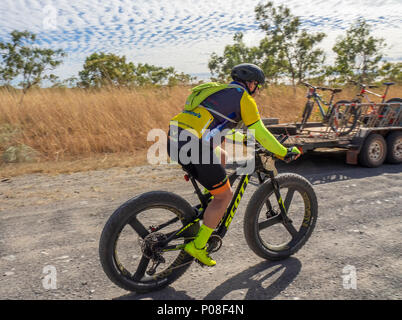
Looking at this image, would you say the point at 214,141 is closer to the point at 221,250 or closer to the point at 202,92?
the point at 202,92

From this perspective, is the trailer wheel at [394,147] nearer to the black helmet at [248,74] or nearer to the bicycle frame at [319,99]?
the bicycle frame at [319,99]

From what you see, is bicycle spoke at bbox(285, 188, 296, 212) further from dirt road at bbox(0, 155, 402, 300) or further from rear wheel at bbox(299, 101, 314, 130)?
rear wheel at bbox(299, 101, 314, 130)

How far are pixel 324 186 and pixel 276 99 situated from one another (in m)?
7.73

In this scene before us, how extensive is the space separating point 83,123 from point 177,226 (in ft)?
24.5

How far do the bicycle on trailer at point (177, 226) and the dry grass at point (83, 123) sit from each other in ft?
16.3

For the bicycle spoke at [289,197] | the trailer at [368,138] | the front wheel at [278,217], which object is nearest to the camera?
the front wheel at [278,217]

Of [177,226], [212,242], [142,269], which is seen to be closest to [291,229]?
[212,242]

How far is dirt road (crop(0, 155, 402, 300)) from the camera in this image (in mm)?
3068

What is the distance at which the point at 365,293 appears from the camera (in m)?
2.97

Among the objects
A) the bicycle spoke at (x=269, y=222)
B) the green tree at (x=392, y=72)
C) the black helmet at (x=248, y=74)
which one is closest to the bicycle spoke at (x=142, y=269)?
the bicycle spoke at (x=269, y=222)

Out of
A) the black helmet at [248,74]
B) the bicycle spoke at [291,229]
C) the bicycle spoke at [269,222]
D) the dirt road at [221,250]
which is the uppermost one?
the black helmet at [248,74]

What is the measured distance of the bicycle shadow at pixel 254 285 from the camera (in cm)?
301
